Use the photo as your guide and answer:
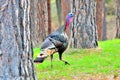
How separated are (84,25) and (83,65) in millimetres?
2680

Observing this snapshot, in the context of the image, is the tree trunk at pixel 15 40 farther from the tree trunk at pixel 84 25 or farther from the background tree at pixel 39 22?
the background tree at pixel 39 22

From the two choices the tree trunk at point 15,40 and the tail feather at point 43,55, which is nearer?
the tree trunk at point 15,40

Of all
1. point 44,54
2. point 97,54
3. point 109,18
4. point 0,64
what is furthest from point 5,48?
point 109,18

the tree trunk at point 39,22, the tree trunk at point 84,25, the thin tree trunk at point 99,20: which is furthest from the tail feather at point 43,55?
the thin tree trunk at point 99,20

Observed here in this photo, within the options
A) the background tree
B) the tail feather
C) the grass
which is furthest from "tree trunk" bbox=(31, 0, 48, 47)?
the tail feather

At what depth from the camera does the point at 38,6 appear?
17.3 meters

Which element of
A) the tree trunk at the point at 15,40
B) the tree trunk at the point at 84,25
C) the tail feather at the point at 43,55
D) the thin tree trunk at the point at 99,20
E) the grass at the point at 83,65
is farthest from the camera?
the thin tree trunk at the point at 99,20

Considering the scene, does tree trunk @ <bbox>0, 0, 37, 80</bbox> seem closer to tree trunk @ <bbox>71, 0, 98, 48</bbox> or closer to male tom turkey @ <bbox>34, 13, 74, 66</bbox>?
male tom turkey @ <bbox>34, 13, 74, 66</bbox>

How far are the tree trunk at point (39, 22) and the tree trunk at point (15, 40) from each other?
1090 centimetres

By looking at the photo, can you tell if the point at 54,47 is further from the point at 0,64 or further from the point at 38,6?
the point at 38,6

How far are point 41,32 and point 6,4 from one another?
38.0 feet

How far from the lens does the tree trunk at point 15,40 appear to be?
5886 millimetres

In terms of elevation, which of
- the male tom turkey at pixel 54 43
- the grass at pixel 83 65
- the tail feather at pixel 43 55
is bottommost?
the grass at pixel 83 65

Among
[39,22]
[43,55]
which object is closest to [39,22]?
[39,22]
